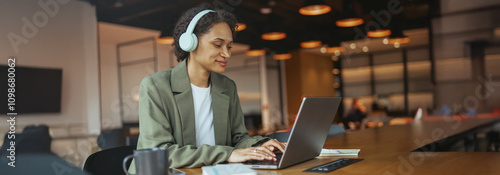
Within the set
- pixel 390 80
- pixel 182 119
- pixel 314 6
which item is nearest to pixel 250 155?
pixel 182 119

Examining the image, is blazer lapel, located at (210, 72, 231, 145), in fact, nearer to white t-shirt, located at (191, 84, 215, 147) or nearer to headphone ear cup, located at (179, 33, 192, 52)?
white t-shirt, located at (191, 84, 215, 147)

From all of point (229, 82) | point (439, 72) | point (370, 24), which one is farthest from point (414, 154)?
point (439, 72)

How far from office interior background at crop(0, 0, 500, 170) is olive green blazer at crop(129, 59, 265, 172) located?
416 centimetres

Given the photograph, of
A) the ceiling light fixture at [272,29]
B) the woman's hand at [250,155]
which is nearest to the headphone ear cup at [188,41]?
the woman's hand at [250,155]

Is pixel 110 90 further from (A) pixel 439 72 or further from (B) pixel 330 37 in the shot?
(A) pixel 439 72

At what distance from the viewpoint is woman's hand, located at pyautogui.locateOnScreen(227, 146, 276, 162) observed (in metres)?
1.35

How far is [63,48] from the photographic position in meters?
5.99

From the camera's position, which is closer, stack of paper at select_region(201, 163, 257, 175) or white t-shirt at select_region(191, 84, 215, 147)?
stack of paper at select_region(201, 163, 257, 175)

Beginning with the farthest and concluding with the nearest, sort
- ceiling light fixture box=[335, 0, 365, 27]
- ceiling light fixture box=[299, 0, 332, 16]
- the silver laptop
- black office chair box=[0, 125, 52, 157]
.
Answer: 1. ceiling light fixture box=[335, 0, 365, 27]
2. black office chair box=[0, 125, 52, 157]
3. ceiling light fixture box=[299, 0, 332, 16]
4. the silver laptop

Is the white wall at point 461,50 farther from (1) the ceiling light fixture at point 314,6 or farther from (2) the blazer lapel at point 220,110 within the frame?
(2) the blazer lapel at point 220,110

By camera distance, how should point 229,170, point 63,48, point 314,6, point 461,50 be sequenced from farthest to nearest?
point 461,50 < point 63,48 < point 314,6 < point 229,170

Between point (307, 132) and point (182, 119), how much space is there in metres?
0.50

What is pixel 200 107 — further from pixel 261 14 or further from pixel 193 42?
pixel 261 14

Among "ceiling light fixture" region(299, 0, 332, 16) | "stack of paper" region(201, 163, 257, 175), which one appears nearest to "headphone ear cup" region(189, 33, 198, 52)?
"stack of paper" region(201, 163, 257, 175)
